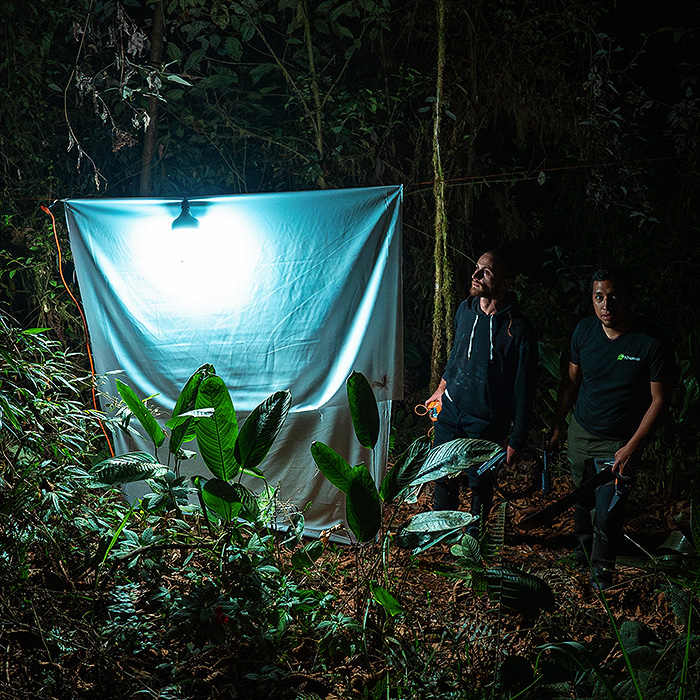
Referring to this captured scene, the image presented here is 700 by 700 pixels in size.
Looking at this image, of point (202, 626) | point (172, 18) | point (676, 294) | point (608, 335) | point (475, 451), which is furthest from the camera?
point (172, 18)

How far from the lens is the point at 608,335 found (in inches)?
117

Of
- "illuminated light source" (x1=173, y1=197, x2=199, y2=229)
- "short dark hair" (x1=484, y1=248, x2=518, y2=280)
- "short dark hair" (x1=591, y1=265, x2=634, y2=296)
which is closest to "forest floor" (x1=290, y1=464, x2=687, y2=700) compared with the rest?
"short dark hair" (x1=591, y1=265, x2=634, y2=296)

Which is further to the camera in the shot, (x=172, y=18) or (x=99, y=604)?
(x=172, y=18)

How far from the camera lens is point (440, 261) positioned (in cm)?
351

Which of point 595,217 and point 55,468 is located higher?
point 595,217

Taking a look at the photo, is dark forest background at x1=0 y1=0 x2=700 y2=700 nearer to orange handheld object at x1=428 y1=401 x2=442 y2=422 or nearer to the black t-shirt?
orange handheld object at x1=428 y1=401 x2=442 y2=422

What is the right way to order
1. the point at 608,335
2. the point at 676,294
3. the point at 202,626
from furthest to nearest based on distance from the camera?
the point at 676,294, the point at 608,335, the point at 202,626

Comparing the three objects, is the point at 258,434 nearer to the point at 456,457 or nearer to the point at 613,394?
the point at 456,457

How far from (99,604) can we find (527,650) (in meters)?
1.65

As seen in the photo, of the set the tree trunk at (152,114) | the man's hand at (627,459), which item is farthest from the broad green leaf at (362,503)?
the tree trunk at (152,114)

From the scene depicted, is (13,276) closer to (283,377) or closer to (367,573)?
(283,377)

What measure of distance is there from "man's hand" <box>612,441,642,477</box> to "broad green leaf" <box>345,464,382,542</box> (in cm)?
120

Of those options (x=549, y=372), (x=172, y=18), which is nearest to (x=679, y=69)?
(x=549, y=372)

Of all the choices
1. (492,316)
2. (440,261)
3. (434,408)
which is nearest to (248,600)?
(434,408)
